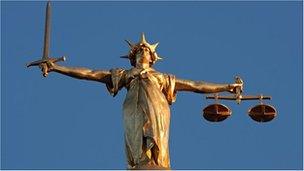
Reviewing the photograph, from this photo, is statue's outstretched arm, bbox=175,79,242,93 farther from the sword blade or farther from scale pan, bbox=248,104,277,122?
the sword blade

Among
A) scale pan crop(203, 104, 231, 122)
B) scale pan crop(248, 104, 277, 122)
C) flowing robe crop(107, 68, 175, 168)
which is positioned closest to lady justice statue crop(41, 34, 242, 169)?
flowing robe crop(107, 68, 175, 168)

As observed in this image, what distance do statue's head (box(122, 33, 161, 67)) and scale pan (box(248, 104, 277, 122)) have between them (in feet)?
6.64

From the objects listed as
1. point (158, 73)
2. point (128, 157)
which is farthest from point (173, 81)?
point (128, 157)

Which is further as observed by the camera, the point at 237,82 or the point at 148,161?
the point at 237,82

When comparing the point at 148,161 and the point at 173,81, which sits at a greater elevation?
the point at 173,81

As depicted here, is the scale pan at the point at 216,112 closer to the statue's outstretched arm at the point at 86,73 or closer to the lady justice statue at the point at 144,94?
the lady justice statue at the point at 144,94

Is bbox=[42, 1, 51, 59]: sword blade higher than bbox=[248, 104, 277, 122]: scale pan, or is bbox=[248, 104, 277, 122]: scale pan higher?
bbox=[42, 1, 51, 59]: sword blade

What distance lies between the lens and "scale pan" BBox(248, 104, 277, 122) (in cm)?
2212

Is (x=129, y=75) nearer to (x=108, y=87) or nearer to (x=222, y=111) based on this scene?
(x=108, y=87)

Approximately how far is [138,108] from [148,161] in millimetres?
1022

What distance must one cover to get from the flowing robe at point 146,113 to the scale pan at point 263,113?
150cm

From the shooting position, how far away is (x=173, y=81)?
2205 centimetres

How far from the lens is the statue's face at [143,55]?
73.2ft

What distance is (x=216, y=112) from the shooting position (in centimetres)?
2197
